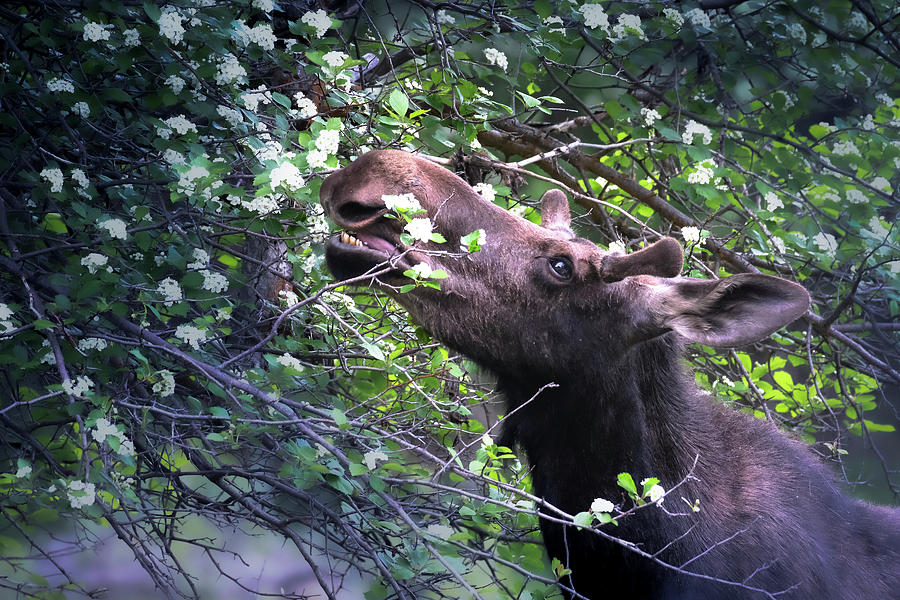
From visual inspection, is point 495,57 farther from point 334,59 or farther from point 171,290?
point 171,290

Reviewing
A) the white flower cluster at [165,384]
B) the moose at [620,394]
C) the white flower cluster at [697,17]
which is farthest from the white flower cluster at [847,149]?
the white flower cluster at [165,384]

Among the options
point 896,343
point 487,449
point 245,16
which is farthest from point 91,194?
point 896,343

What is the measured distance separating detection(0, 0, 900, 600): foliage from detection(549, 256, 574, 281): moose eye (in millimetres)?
500

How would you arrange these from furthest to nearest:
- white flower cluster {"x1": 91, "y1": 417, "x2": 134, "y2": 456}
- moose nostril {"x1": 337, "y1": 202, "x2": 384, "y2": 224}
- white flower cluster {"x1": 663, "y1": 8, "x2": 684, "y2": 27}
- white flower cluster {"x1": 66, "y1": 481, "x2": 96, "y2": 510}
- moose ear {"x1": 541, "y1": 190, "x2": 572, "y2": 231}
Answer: white flower cluster {"x1": 663, "y1": 8, "x2": 684, "y2": 27}, moose ear {"x1": 541, "y1": 190, "x2": 572, "y2": 231}, moose nostril {"x1": 337, "y1": 202, "x2": 384, "y2": 224}, white flower cluster {"x1": 91, "y1": 417, "x2": 134, "y2": 456}, white flower cluster {"x1": 66, "y1": 481, "x2": 96, "y2": 510}

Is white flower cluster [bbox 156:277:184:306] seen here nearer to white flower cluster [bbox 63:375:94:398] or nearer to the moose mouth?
white flower cluster [bbox 63:375:94:398]

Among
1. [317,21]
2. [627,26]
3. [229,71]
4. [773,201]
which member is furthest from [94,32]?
[773,201]

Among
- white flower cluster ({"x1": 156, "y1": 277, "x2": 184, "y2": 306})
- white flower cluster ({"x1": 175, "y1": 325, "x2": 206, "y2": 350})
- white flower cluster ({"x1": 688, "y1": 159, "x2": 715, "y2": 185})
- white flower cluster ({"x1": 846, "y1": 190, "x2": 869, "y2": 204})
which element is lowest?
white flower cluster ({"x1": 846, "y1": 190, "x2": 869, "y2": 204})

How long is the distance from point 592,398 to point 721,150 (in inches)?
78.5

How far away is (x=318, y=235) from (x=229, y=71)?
0.60 meters

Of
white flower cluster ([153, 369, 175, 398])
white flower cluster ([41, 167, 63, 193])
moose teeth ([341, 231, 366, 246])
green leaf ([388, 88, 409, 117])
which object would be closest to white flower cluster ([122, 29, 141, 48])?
white flower cluster ([41, 167, 63, 193])

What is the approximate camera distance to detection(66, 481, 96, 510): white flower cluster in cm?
211

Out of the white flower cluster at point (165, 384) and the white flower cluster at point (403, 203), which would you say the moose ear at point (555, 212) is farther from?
the white flower cluster at point (165, 384)

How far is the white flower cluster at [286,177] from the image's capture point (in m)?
2.40

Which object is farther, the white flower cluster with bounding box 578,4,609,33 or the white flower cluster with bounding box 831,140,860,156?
the white flower cluster with bounding box 831,140,860,156
